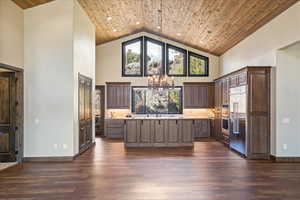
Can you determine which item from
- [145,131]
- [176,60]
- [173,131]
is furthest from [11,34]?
[176,60]

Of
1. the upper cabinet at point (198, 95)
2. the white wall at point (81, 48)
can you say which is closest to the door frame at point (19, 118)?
the white wall at point (81, 48)

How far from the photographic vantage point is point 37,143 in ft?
20.9

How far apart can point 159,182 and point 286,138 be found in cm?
379

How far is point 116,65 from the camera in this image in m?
11.5

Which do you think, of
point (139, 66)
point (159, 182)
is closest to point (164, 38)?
point (139, 66)

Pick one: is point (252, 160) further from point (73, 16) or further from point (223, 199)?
point (73, 16)

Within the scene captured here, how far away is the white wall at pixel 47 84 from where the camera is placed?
20.9 ft

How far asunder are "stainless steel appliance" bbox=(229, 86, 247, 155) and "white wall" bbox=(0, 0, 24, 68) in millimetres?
6153

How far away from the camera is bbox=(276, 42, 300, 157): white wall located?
20.6 feet

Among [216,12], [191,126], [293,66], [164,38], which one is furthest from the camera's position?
[164,38]

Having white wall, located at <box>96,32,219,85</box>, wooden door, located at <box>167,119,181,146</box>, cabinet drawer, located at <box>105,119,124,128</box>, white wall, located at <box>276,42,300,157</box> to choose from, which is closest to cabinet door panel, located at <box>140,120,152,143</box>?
wooden door, located at <box>167,119,181,146</box>

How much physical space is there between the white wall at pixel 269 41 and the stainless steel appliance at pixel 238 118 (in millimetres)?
1082

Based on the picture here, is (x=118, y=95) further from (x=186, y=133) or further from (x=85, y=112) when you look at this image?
(x=186, y=133)

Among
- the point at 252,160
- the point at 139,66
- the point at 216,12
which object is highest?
the point at 216,12
